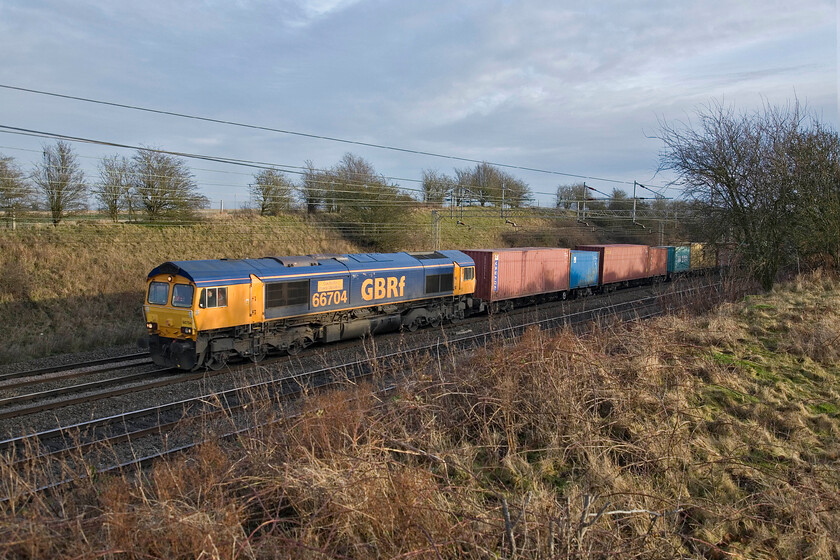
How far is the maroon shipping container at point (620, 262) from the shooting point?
29.2 meters

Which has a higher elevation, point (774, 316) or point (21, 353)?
point (774, 316)

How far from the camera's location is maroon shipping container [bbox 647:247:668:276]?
34.0 m

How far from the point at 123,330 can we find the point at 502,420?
16828mm

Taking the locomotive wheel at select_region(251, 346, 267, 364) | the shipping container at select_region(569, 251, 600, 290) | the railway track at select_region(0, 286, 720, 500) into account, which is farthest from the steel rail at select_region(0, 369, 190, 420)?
the shipping container at select_region(569, 251, 600, 290)

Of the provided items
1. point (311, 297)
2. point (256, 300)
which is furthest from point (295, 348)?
point (256, 300)

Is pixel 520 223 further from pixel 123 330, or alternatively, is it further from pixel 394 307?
pixel 123 330

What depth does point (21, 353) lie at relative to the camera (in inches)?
604

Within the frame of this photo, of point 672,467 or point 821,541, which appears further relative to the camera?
point 672,467

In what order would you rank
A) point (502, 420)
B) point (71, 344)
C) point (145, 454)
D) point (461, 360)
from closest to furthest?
point (502, 420)
point (145, 454)
point (461, 360)
point (71, 344)

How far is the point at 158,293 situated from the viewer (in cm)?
1348

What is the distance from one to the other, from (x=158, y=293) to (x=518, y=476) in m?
11.4

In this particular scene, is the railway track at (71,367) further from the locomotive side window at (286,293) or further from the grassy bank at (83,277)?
the locomotive side window at (286,293)

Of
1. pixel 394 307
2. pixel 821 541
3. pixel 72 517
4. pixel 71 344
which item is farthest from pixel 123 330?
pixel 821 541

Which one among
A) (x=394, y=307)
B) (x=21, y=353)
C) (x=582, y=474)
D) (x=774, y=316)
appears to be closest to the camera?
(x=582, y=474)
